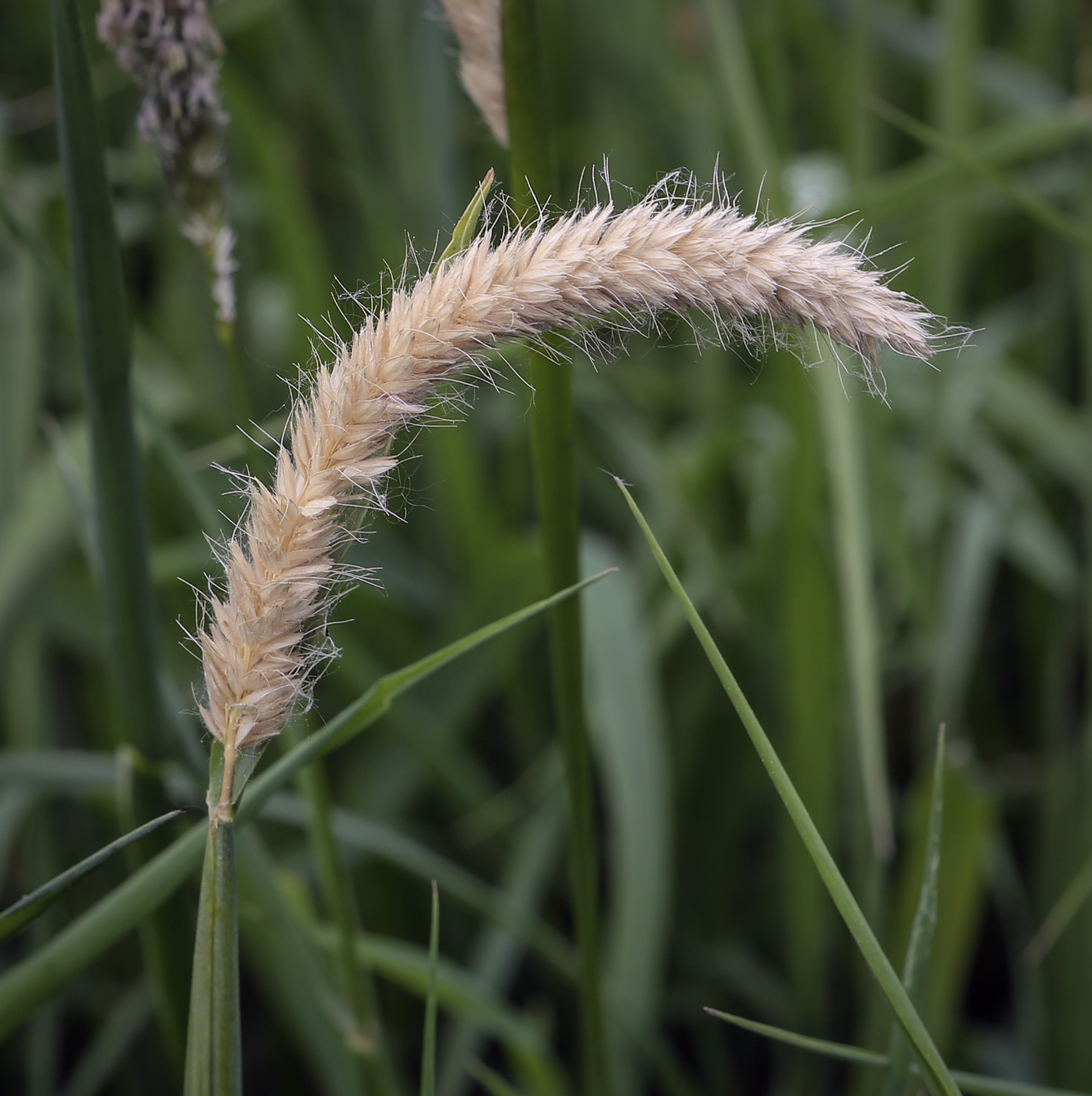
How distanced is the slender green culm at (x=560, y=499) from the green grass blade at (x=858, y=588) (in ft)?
0.75

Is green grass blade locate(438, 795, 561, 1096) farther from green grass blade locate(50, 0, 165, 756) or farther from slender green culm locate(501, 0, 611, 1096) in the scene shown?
green grass blade locate(50, 0, 165, 756)

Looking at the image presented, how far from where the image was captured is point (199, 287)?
4.28 ft

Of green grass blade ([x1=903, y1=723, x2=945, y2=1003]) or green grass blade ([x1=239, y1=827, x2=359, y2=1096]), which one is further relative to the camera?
green grass blade ([x1=239, y1=827, x2=359, y2=1096])

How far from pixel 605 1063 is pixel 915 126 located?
62 cm

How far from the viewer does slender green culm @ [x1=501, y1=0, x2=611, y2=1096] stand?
40 centimetres

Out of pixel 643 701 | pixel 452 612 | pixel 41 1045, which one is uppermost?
pixel 452 612

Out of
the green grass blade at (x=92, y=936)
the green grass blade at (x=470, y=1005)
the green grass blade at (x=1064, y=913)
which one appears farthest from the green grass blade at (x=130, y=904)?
the green grass blade at (x=1064, y=913)

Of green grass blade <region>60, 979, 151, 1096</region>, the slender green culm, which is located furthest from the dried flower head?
green grass blade <region>60, 979, 151, 1096</region>

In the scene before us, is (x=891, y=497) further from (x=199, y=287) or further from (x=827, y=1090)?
(x=199, y=287)

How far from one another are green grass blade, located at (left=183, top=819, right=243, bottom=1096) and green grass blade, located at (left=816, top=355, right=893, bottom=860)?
1.48ft

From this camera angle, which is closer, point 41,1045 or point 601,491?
point 41,1045

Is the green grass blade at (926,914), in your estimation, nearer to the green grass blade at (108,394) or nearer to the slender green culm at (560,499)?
the slender green culm at (560,499)

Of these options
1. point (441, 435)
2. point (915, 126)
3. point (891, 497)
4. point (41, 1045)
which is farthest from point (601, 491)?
point (41, 1045)

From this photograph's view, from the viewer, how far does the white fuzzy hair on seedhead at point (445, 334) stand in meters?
0.31
